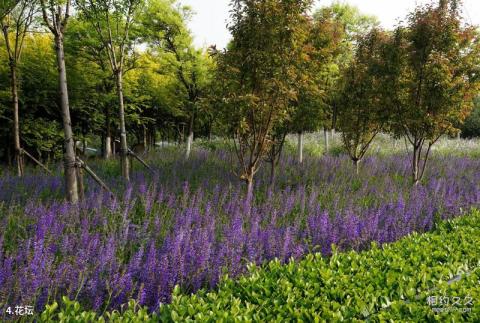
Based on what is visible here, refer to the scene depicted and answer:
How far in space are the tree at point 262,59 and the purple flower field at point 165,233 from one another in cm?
169

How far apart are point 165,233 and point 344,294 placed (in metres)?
2.47

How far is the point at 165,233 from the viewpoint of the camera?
4.92 metres

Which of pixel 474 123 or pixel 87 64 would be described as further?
pixel 474 123

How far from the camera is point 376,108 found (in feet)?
35.2

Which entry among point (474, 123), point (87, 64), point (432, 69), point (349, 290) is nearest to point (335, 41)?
point (432, 69)

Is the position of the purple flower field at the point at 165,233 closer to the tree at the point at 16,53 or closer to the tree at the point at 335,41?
the tree at the point at 16,53

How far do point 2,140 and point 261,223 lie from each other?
1459cm

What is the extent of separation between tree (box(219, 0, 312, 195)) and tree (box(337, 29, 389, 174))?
387cm

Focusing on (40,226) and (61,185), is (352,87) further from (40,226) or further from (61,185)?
(40,226)

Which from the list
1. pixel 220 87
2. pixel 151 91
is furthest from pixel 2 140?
pixel 220 87

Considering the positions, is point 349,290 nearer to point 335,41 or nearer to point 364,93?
point 364,93

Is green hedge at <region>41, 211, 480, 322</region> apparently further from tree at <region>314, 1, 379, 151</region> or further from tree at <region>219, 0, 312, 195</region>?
tree at <region>314, 1, 379, 151</region>

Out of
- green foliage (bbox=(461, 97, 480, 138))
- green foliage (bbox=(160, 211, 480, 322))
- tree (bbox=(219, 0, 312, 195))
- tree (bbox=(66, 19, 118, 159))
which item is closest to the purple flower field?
green foliage (bbox=(160, 211, 480, 322))

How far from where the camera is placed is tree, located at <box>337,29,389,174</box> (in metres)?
10.5
